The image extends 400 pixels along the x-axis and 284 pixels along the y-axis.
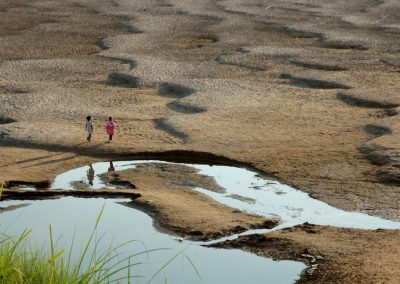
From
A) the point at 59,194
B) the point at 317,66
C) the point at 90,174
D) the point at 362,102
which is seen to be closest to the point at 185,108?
the point at 362,102

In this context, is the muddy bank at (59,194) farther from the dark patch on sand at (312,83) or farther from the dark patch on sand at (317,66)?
the dark patch on sand at (317,66)

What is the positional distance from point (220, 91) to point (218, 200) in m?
6.92

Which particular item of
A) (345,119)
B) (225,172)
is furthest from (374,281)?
(345,119)

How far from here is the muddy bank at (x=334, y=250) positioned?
A: 1037 centimetres

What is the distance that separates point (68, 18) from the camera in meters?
32.3

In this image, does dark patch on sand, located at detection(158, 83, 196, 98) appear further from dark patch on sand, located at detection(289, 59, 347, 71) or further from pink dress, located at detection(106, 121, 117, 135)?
dark patch on sand, located at detection(289, 59, 347, 71)

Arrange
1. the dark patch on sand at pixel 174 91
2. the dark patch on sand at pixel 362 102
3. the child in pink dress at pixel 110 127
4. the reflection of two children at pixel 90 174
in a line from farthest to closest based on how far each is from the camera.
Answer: the dark patch on sand at pixel 174 91
the dark patch on sand at pixel 362 102
the child in pink dress at pixel 110 127
the reflection of two children at pixel 90 174

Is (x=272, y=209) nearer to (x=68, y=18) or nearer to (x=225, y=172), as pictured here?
(x=225, y=172)

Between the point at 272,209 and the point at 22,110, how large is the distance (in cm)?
717

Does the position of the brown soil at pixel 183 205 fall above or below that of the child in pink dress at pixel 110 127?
below

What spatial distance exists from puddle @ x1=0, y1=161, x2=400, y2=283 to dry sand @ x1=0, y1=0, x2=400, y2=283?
0.35m

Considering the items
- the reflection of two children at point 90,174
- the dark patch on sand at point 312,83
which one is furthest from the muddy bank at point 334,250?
the dark patch on sand at point 312,83

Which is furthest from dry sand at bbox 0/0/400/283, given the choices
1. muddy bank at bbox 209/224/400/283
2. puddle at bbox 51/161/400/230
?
puddle at bbox 51/161/400/230

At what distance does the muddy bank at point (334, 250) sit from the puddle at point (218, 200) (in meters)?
0.21
